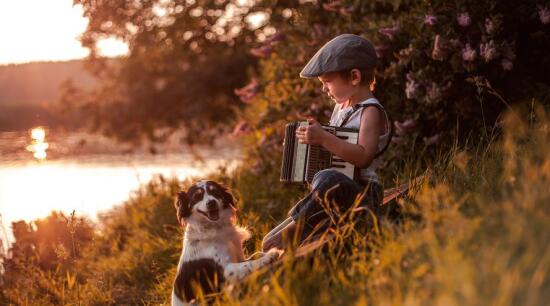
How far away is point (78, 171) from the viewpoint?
18.5 metres

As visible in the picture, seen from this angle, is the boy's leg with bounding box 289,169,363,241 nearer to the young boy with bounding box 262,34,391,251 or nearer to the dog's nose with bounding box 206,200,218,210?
the young boy with bounding box 262,34,391,251

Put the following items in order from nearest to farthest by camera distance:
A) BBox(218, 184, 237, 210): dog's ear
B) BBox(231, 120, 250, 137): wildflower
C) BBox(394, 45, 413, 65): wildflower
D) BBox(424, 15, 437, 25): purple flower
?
BBox(218, 184, 237, 210): dog's ear
BBox(424, 15, 437, 25): purple flower
BBox(394, 45, 413, 65): wildflower
BBox(231, 120, 250, 137): wildflower

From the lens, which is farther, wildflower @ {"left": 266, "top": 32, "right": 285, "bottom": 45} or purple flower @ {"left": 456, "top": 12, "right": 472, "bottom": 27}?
wildflower @ {"left": 266, "top": 32, "right": 285, "bottom": 45}

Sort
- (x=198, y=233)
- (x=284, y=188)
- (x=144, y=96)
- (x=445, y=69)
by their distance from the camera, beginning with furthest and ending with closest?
(x=144, y=96)
(x=284, y=188)
(x=445, y=69)
(x=198, y=233)

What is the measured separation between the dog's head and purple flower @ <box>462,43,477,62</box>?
2.78 m

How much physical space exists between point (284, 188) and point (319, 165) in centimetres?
363

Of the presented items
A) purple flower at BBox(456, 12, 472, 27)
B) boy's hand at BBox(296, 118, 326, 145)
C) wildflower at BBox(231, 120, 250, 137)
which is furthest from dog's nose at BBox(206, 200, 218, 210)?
wildflower at BBox(231, 120, 250, 137)

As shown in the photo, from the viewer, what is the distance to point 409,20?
7.32 meters

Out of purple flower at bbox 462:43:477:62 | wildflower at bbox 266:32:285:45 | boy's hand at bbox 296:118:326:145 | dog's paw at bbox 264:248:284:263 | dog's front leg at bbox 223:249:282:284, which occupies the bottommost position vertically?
dog's front leg at bbox 223:249:282:284

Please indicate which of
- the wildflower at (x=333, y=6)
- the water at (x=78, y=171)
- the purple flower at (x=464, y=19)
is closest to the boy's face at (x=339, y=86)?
the purple flower at (x=464, y=19)

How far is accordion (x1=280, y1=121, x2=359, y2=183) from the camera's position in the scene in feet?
16.0

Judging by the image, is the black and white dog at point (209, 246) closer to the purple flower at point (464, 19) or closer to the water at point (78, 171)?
the water at point (78, 171)

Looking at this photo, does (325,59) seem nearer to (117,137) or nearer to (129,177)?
(129,177)

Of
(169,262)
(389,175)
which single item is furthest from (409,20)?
(169,262)
